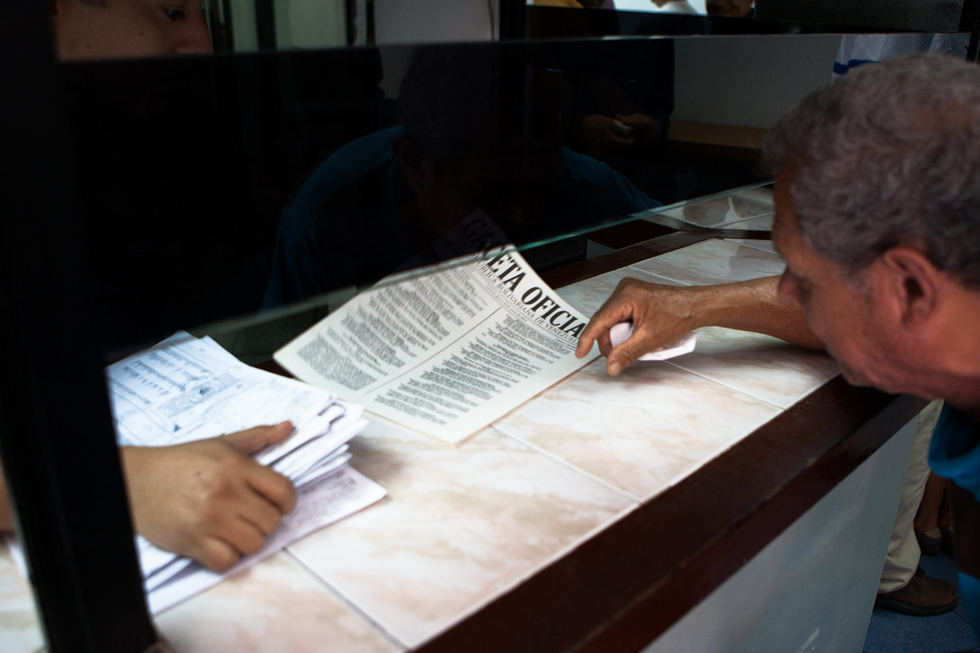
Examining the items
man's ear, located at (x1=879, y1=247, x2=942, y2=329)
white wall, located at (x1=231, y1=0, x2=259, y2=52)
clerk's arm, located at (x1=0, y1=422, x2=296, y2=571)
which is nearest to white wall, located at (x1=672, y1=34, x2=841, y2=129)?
man's ear, located at (x1=879, y1=247, x2=942, y2=329)

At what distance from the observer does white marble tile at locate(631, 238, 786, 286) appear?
130cm

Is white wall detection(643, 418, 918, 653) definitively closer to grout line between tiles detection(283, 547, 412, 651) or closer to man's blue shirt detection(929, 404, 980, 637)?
man's blue shirt detection(929, 404, 980, 637)

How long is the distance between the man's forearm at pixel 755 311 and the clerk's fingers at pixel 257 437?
0.62 meters

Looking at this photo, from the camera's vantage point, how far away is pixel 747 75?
0.85m

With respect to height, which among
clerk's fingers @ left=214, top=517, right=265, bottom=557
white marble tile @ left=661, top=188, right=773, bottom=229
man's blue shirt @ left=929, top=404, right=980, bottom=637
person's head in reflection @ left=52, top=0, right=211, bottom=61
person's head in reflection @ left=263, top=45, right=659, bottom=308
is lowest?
man's blue shirt @ left=929, top=404, right=980, bottom=637

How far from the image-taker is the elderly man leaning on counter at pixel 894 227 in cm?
54

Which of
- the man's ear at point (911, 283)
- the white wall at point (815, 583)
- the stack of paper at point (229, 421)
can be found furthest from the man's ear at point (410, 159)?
the white wall at point (815, 583)

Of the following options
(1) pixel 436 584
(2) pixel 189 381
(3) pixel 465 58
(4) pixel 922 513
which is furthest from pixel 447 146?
(4) pixel 922 513

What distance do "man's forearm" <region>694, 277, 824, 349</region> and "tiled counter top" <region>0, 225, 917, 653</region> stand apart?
0.05 m

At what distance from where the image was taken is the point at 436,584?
604 millimetres

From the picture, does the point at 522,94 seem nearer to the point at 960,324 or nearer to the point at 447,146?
the point at 447,146

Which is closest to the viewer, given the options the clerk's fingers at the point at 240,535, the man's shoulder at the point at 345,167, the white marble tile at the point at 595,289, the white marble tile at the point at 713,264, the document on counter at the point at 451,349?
the man's shoulder at the point at 345,167

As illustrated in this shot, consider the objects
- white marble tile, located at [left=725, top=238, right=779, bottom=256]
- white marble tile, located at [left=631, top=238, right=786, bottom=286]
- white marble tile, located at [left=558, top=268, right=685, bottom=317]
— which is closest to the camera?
white marble tile, located at [left=558, top=268, right=685, bottom=317]

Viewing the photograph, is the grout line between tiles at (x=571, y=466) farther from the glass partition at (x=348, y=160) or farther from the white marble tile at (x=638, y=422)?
the glass partition at (x=348, y=160)
